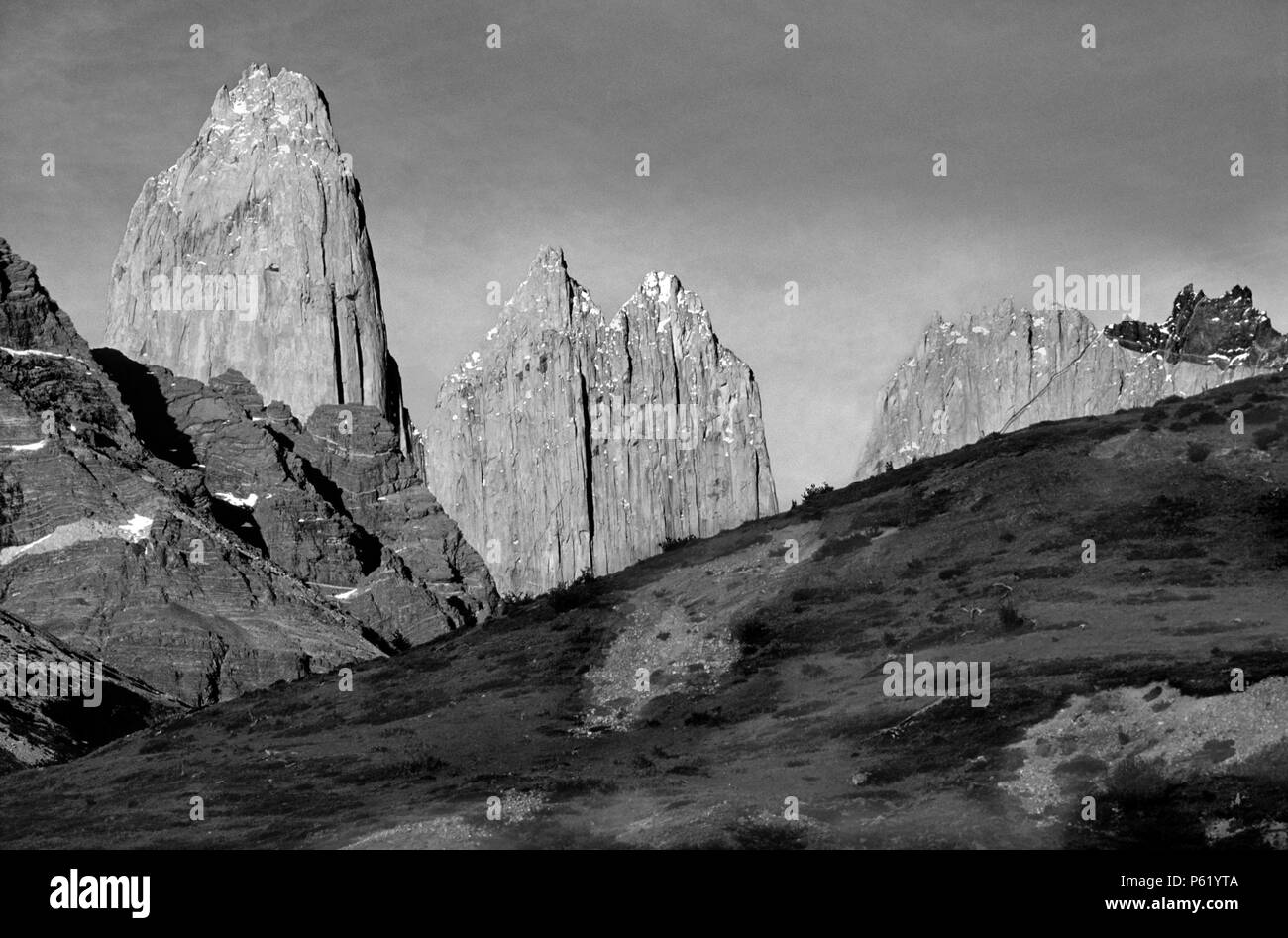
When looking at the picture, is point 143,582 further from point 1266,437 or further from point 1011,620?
point 1011,620

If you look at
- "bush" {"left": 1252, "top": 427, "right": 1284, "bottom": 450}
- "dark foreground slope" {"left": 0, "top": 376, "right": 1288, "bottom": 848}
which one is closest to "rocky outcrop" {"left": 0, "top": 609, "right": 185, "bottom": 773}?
"dark foreground slope" {"left": 0, "top": 376, "right": 1288, "bottom": 848}

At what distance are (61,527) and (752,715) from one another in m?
138

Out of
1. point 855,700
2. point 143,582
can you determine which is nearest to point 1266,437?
point 855,700

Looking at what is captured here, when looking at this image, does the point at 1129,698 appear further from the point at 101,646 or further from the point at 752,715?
the point at 101,646

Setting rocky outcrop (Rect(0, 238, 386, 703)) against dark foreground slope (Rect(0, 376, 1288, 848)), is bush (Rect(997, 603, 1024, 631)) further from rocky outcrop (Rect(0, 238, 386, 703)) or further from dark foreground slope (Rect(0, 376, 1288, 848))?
rocky outcrop (Rect(0, 238, 386, 703))

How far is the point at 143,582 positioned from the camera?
580ft

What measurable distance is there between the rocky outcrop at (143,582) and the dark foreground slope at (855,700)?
83530 millimetres

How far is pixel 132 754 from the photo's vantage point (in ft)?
251

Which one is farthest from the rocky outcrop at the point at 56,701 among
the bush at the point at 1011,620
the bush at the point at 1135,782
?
the bush at the point at 1135,782

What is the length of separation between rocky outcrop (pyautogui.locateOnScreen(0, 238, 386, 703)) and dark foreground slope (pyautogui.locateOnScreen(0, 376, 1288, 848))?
274 ft

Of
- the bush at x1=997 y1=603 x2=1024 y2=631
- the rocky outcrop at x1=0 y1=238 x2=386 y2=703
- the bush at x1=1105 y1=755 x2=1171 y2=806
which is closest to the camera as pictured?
the bush at x1=1105 y1=755 x2=1171 y2=806

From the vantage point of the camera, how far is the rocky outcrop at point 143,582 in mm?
166000

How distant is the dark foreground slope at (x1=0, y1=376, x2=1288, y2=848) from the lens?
157 ft

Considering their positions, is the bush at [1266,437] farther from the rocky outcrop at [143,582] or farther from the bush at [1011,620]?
the rocky outcrop at [143,582]
